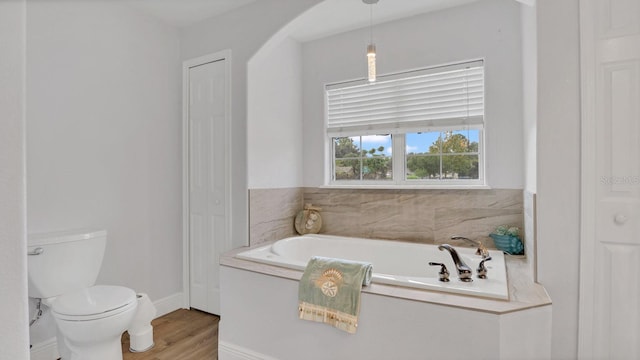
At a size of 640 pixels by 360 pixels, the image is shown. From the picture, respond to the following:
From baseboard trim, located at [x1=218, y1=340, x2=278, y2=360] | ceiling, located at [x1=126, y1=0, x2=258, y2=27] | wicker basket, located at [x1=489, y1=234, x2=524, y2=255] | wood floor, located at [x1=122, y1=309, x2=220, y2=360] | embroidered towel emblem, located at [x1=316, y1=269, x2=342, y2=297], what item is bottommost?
wood floor, located at [x1=122, y1=309, x2=220, y2=360]

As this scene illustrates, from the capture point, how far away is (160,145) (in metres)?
2.88

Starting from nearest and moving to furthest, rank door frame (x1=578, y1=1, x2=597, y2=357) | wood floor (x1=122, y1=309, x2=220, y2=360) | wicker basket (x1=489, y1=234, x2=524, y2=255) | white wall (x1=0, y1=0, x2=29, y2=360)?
white wall (x1=0, y1=0, x2=29, y2=360) < door frame (x1=578, y1=1, x2=597, y2=357) < wood floor (x1=122, y1=309, x2=220, y2=360) < wicker basket (x1=489, y1=234, x2=524, y2=255)

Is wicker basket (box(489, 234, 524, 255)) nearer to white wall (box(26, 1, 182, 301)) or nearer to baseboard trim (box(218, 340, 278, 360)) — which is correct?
baseboard trim (box(218, 340, 278, 360))

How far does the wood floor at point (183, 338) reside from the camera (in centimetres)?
225

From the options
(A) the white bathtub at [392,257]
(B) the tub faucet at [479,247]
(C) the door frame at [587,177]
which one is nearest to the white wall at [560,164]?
(C) the door frame at [587,177]

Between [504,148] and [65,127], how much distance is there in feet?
10.4

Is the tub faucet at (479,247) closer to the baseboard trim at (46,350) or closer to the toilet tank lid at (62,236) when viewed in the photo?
the toilet tank lid at (62,236)

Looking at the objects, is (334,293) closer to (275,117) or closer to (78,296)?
(78,296)

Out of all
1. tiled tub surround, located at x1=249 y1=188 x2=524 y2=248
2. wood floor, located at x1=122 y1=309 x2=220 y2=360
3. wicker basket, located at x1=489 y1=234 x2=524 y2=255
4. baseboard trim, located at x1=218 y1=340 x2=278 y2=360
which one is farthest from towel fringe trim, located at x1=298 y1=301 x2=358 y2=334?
wicker basket, located at x1=489 y1=234 x2=524 y2=255

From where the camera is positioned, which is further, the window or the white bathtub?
the window

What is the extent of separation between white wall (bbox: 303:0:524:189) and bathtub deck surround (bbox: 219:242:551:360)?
860 millimetres

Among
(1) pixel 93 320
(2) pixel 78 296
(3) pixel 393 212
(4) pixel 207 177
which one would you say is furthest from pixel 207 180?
(3) pixel 393 212

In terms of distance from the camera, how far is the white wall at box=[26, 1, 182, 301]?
217 centimetres

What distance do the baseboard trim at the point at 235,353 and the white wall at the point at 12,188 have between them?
173cm
